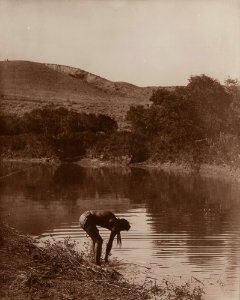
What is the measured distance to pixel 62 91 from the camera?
77.8 metres

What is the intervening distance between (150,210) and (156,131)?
22.5 m

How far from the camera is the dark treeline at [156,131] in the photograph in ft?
110

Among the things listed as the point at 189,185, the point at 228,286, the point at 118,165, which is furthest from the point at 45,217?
the point at 118,165

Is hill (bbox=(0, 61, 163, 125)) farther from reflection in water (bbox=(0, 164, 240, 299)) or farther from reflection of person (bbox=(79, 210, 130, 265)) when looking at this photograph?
reflection of person (bbox=(79, 210, 130, 265))

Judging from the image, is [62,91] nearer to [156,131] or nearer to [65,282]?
[156,131]

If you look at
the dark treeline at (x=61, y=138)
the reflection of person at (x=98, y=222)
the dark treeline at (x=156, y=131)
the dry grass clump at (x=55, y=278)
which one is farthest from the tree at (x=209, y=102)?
the dry grass clump at (x=55, y=278)

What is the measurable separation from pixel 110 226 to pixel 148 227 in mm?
5064

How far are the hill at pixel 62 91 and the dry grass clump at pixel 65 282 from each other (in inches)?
1737

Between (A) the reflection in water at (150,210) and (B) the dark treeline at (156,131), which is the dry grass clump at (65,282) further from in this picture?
(B) the dark treeline at (156,131)

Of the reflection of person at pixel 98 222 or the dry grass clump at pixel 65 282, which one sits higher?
the reflection of person at pixel 98 222

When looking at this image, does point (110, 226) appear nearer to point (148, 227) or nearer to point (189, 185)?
point (148, 227)

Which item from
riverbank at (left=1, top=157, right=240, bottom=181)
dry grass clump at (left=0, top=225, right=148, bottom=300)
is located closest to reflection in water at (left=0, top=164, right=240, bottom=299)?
riverbank at (left=1, top=157, right=240, bottom=181)

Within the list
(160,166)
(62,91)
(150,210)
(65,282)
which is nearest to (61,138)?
(160,166)

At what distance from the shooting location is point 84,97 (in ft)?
247
